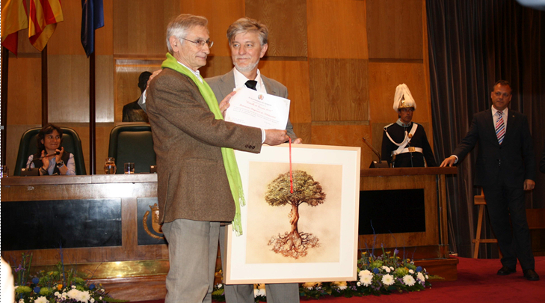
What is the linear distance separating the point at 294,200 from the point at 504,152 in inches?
111

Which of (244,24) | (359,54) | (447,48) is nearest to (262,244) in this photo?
(244,24)

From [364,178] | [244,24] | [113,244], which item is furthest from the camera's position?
[364,178]

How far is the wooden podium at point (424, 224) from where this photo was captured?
11.7 ft

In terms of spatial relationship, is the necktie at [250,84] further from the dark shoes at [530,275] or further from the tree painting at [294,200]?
the dark shoes at [530,275]

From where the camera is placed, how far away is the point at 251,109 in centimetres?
189

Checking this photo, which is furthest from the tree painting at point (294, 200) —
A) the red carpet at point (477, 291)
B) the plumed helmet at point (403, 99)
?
the plumed helmet at point (403, 99)

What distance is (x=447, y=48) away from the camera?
5.88 metres

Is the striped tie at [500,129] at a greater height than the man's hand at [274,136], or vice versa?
the striped tie at [500,129]

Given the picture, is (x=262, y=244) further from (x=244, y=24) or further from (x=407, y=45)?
(x=407, y=45)

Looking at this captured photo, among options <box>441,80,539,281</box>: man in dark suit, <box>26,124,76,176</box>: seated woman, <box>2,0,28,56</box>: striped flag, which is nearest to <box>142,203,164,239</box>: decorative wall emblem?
<box>26,124,76,176</box>: seated woman

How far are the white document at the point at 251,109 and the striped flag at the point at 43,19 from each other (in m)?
3.64

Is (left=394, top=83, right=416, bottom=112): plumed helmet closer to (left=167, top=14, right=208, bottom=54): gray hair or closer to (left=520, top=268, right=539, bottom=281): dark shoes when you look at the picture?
(left=520, top=268, right=539, bottom=281): dark shoes

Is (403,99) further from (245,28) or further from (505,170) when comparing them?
(245,28)

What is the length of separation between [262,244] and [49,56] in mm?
4347
